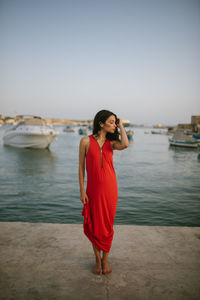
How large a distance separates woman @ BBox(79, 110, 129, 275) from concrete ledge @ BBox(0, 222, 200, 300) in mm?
259

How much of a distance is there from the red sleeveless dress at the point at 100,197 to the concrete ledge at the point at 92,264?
0.37 meters

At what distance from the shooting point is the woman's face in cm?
269

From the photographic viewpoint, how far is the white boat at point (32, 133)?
27172 millimetres

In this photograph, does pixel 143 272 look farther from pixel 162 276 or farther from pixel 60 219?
pixel 60 219

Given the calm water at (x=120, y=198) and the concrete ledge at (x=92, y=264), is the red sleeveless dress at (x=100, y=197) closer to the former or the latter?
the concrete ledge at (x=92, y=264)

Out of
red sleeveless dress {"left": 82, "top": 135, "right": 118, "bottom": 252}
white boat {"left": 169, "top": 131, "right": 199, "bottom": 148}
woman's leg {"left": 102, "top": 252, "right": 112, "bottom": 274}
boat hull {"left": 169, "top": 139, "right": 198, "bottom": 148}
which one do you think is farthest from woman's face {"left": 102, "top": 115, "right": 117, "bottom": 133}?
boat hull {"left": 169, "top": 139, "right": 198, "bottom": 148}

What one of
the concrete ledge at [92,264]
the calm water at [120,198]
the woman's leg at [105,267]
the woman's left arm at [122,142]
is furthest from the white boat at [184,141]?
the woman's leg at [105,267]

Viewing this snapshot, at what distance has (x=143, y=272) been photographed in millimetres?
2621

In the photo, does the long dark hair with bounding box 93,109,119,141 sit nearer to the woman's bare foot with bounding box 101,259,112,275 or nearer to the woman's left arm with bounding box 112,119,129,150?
the woman's left arm with bounding box 112,119,129,150

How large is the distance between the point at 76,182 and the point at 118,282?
33.6ft

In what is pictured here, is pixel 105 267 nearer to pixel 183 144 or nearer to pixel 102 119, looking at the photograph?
pixel 102 119

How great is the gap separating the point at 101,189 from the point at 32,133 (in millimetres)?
25565

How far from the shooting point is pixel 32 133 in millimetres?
26984

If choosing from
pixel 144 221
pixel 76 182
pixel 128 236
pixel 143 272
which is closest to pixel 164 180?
pixel 76 182
